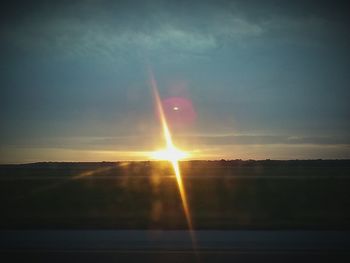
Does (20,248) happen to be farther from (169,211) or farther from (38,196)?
(38,196)

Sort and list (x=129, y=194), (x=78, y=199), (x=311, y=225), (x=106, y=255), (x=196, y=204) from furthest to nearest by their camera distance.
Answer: (x=129, y=194), (x=78, y=199), (x=196, y=204), (x=311, y=225), (x=106, y=255)

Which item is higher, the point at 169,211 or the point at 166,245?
the point at 169,211

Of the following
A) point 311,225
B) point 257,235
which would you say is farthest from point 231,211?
point 257,235

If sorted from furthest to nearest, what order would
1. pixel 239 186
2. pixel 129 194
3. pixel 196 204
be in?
pixel 239 186 < pixel 129 194 < pixel 196 204

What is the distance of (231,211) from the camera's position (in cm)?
1584

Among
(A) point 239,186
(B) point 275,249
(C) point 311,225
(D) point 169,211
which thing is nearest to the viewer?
(B) point 275,249

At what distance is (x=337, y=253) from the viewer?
8.45 meters

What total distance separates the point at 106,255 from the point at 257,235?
4.45m

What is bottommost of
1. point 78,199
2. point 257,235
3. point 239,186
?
point 257,235

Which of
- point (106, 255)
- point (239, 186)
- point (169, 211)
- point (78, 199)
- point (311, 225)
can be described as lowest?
point (106, 255)

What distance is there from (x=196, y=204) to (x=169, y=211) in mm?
2224

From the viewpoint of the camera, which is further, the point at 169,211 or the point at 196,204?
the point at 196,204

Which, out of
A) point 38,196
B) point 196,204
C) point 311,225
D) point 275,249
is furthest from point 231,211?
point 38,196

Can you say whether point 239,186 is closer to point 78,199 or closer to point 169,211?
point 169,211
